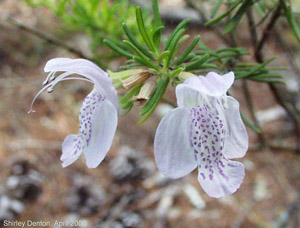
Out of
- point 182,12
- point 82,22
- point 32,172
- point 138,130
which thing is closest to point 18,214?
point 32,172

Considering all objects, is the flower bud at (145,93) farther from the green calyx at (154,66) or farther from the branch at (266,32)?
the branch at (266,32)

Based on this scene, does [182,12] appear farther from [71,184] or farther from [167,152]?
[167,152]

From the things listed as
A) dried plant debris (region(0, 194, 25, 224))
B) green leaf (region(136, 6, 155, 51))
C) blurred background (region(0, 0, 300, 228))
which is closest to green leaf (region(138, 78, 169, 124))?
green leaf (region(136, 6, 155, 51))

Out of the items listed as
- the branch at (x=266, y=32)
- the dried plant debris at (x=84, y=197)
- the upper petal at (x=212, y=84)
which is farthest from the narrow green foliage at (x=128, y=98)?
the dried plant debris at (x=84, y=197)

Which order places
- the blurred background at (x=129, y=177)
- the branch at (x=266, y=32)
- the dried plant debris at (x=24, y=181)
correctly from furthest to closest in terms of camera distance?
the dried plant debris at (x=24, y=181) → the blurred background at (x=129, y=177) → the branch at (x=266, y=32)

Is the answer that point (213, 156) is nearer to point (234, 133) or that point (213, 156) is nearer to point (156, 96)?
point (234, 133)

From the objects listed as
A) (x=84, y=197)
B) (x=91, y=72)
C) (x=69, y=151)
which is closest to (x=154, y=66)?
(x=91, y=72)
